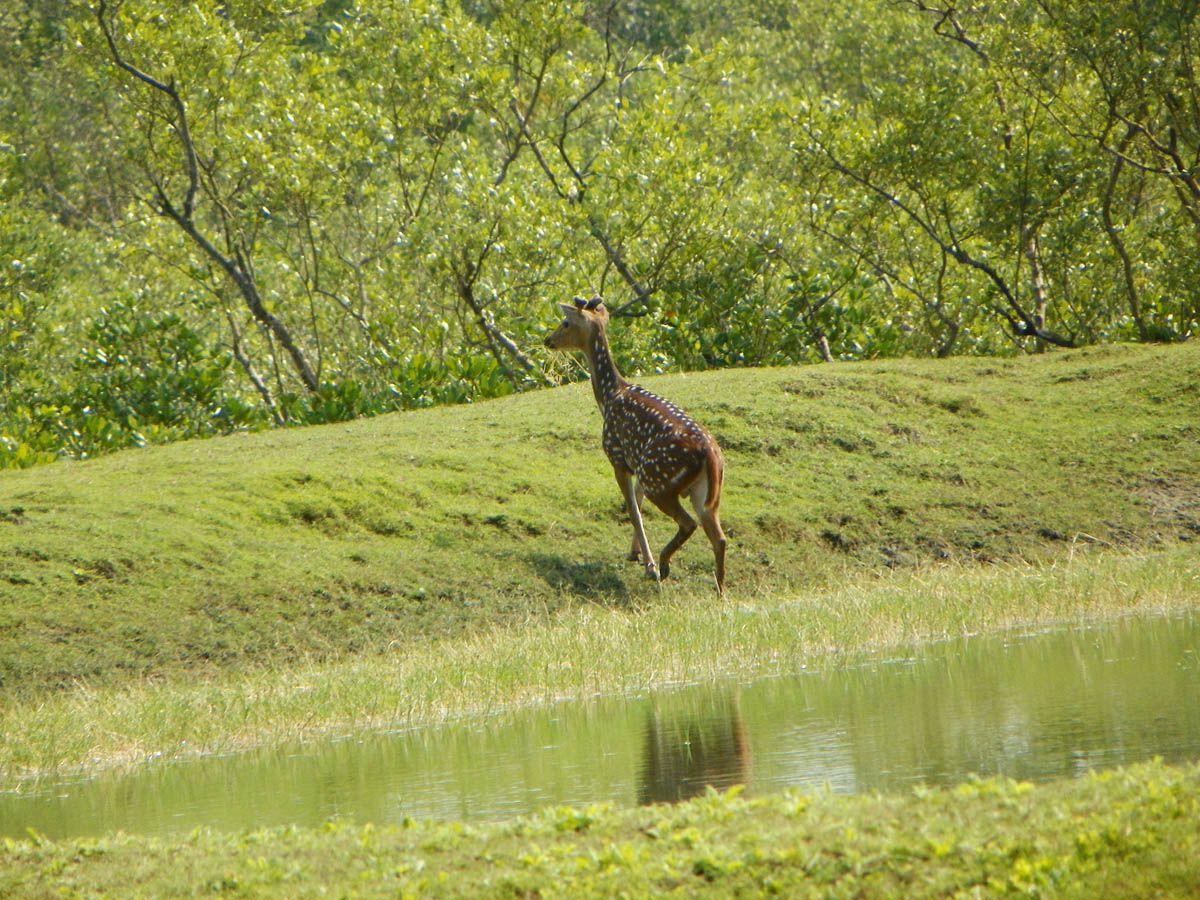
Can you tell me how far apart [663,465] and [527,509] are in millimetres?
2106

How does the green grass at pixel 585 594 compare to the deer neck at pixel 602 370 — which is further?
the deer neck at pixel 602 370

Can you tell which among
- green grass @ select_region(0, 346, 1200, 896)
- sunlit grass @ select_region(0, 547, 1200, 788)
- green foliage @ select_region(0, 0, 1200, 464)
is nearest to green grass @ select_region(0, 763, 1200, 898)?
green grass @ select_region(0, 346, 1200, 896)

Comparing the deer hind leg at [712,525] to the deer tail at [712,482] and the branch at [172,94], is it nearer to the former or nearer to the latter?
the deer tail at [712,482]

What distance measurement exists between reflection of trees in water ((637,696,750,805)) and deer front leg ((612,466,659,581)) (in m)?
4.77

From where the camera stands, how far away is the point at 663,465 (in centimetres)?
1416

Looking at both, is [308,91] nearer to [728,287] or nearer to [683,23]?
[728,287]

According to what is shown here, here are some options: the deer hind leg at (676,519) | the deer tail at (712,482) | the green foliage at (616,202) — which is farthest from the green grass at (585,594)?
the green foliage at (616,202)

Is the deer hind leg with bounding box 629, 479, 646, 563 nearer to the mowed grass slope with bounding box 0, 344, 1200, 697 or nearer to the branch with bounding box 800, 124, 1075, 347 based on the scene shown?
the mowed grass slope with bounding box 0, 344, 1200, 697

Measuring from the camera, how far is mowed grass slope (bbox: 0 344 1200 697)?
1311 cm

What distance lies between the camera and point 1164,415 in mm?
18781

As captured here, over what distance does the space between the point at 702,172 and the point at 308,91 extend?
6017 millimetres

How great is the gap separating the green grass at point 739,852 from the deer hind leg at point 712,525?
7492mm

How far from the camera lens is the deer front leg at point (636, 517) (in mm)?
14625

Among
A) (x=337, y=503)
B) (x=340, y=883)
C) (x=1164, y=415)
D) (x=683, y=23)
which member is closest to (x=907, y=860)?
(x=340, y=883)
